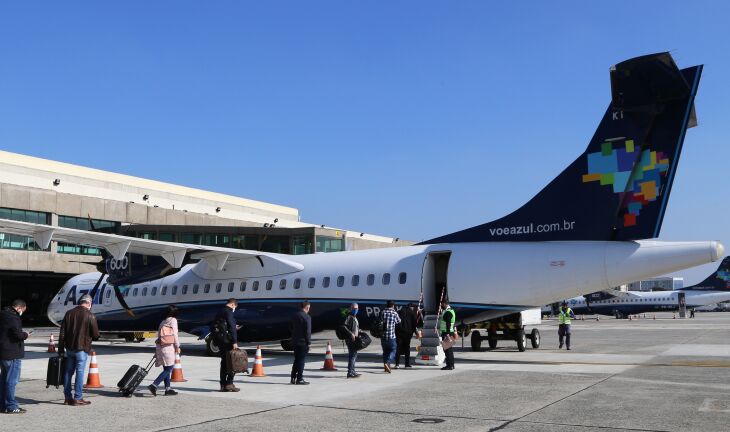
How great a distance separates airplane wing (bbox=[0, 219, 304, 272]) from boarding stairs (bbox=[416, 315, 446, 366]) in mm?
6168

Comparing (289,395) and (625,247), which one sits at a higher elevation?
(625,247)

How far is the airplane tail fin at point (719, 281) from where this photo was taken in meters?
70.9

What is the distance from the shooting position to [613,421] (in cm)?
904

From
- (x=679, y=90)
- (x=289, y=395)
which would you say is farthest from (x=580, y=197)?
(x=289, y=395)

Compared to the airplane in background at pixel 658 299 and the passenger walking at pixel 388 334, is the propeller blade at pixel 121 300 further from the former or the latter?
the airplane in background at pixel 658 299

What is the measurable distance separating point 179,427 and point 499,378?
7366mm

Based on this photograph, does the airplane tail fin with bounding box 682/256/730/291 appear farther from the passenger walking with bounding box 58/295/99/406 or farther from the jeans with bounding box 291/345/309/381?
the passenger walking with bounding box 58/295/99/406

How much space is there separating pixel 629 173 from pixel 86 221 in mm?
41889

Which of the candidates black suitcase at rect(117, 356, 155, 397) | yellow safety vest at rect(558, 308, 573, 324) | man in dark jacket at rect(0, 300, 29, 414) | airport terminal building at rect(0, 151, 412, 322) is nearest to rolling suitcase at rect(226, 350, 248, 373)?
black suitcase at rect(117, 356, 155, 397)

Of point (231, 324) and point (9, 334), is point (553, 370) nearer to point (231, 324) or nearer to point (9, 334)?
point (231, 324)

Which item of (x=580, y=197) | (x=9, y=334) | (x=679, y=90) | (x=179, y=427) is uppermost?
(x=679, y=90)

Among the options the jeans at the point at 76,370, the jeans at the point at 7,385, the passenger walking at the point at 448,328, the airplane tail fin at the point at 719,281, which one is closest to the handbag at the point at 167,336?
the jeans at the point at 76,370

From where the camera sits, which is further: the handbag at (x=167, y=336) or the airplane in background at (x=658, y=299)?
the airplane in background at (x=658, y=299)

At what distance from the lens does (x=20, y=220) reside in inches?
1786
